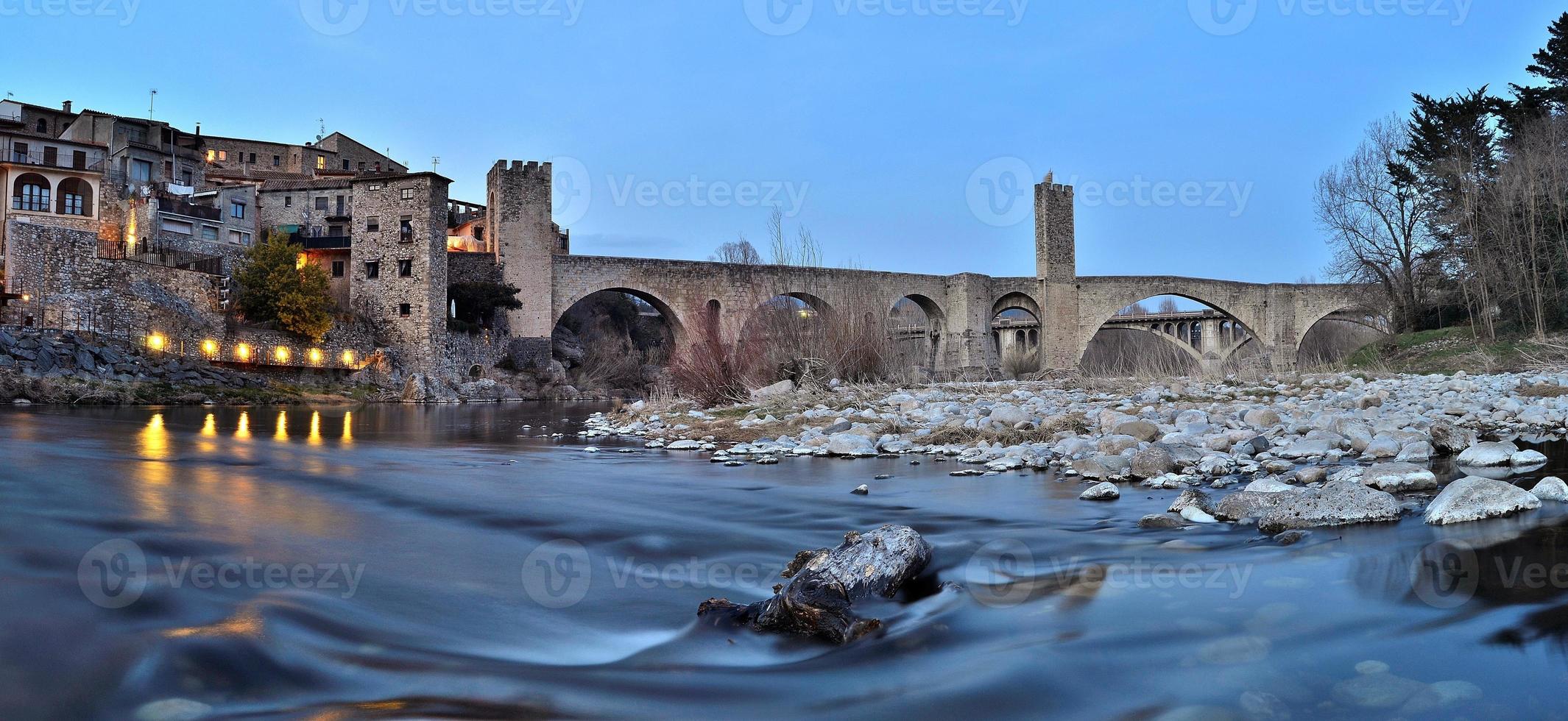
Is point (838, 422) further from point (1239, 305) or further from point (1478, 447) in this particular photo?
point (1239, 305)

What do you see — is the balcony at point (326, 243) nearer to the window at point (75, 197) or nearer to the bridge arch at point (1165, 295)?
the window at point (75, 197)

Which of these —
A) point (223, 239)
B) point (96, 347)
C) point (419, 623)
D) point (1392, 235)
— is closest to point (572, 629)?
point (419, 623)

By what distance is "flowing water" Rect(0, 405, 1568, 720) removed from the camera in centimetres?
208

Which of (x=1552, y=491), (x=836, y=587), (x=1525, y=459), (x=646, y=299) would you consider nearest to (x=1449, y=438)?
(x=1525, y=459)

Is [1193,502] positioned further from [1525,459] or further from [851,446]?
[851,446]

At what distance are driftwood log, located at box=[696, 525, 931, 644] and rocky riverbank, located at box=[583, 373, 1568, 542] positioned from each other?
4.79 ft

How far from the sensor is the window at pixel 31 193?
35.9 meters

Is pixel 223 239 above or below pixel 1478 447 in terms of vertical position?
above

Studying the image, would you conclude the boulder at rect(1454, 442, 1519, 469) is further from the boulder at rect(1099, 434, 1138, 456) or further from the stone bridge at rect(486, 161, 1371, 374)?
the stone bridge at rect(486, 161, 1371, 374)

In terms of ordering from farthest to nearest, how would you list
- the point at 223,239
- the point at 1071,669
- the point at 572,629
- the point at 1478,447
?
the point at 223,239, the point at 1478,447, the point at 572,629, the point at 1071,669

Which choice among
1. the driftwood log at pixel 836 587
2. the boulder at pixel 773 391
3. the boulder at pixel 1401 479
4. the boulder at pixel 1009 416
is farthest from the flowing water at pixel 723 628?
the boulder at pixel 773 391

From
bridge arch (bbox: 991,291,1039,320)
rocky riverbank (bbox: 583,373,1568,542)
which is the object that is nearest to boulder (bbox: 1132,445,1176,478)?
rocky riverbank (bbox: 583,373,1568,542)

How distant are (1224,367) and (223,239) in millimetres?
41971

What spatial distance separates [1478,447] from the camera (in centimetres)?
543
